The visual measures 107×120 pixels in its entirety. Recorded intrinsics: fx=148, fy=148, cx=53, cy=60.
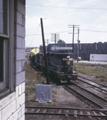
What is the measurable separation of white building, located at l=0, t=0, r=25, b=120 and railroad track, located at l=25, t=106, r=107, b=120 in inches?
136

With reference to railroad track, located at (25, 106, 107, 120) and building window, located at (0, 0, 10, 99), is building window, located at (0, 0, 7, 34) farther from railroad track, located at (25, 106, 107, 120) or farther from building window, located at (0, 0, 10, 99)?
railroad track, located at (25, 106, 107, 120)

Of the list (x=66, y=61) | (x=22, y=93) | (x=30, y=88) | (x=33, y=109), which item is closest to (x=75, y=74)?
(x=66, y=61)

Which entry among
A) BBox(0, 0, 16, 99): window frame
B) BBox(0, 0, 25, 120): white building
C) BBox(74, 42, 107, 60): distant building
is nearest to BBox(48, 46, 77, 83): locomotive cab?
BBox(0, 0, 25, 120): white building

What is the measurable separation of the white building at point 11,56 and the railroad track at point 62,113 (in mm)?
3462

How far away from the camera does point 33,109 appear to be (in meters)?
7.18

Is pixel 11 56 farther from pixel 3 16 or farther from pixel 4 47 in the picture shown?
pixel 3 16

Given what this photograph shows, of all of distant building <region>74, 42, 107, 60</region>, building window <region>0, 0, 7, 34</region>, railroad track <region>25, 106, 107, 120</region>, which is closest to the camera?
building window <region>0, 0, 7, 34</region>

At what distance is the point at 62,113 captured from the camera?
652 centimetres

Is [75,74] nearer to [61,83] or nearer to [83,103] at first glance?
[61,83]

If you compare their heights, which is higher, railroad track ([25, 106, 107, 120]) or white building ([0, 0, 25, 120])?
white building ([0, 0, 25, 120])

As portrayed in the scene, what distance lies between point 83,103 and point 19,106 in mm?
5976

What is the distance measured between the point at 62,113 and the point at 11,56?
4563 mm

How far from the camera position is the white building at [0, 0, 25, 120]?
2.67 metres

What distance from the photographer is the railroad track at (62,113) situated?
6309mm
